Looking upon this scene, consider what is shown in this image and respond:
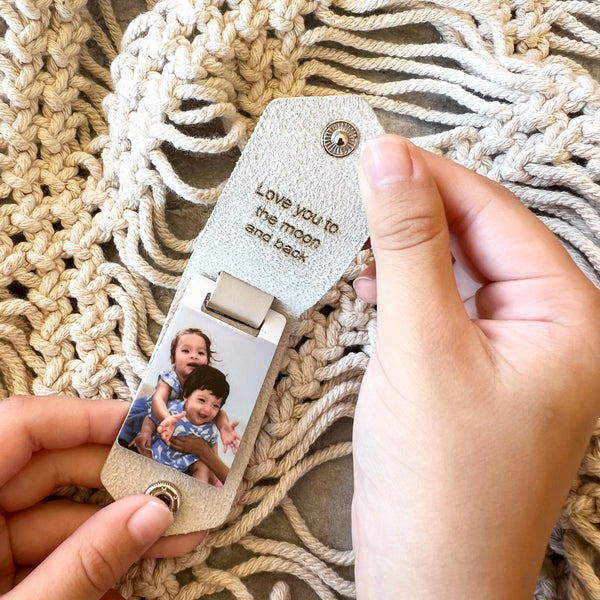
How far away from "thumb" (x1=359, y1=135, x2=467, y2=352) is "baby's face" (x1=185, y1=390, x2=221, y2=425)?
0.23 meters

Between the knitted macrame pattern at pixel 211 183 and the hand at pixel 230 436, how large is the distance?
6 centimetres

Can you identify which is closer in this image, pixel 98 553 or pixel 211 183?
pixel 98 553

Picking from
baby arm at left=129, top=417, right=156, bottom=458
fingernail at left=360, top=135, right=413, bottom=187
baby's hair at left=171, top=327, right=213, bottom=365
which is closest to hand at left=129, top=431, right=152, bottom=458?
baby arm at left=129, top=417, right=156, bottom=458

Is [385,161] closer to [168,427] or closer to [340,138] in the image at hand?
[340,138]

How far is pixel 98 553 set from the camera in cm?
64

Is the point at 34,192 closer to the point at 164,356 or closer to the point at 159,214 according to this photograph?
the point at 159,214

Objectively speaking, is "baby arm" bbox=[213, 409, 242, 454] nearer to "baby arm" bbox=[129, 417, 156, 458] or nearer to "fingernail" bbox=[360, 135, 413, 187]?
"baby arm" bbox=[129, 417, 156, 458]

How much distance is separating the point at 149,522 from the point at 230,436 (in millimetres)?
131

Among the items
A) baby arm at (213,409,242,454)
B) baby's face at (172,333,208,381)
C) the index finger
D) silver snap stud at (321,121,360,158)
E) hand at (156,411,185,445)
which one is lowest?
the index finger

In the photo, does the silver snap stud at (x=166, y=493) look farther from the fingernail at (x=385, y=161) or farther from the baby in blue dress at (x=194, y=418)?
the fingernail at (x=385, y=161)

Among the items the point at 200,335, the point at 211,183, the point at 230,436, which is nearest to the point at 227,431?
the point at 230,436

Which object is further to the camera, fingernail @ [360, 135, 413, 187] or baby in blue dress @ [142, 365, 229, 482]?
baby in blue dress @ [142, 365, 229, 482]

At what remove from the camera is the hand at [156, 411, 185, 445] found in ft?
2.46

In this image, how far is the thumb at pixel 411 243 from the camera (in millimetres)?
637
